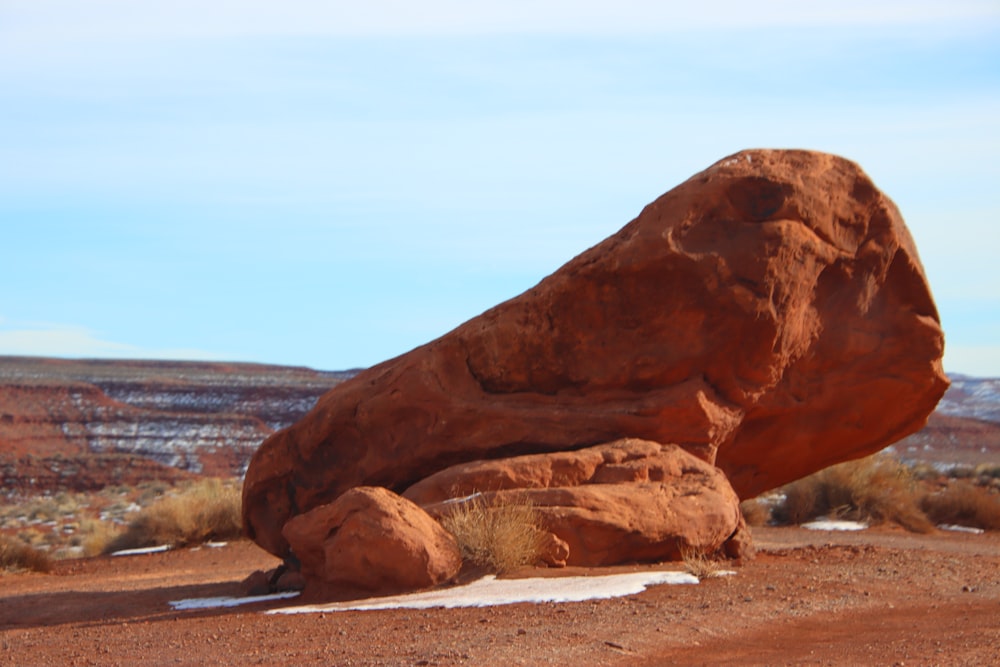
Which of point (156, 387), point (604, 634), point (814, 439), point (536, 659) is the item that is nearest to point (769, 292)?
point (814, 439)

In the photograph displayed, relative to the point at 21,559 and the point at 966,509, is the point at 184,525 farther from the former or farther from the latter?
the point at 966,509

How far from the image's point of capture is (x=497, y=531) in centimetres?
959

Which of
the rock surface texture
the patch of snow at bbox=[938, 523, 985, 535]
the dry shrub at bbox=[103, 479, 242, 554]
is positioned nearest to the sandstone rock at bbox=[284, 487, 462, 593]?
the rock surface texture

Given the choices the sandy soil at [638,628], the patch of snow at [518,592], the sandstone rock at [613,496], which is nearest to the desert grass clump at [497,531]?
the sandstone rock at [613,496]

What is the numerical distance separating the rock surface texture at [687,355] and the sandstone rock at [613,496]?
2.06 feet

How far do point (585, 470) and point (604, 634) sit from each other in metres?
2.91

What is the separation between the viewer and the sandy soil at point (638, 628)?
7301 mm

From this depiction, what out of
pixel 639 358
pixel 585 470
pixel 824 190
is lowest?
pixel 585 470

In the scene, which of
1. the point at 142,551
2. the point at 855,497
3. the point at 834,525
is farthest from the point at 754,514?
the point at 142,551

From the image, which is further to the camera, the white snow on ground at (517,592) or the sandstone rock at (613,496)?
the sandstone rock at (613,496)

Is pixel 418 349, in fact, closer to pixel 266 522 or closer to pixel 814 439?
pixel 266 522

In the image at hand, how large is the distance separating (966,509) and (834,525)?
2417 mm

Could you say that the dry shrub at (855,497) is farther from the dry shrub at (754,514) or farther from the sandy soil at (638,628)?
the sandy soil at (638,628)

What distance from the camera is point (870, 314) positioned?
12.1 m
